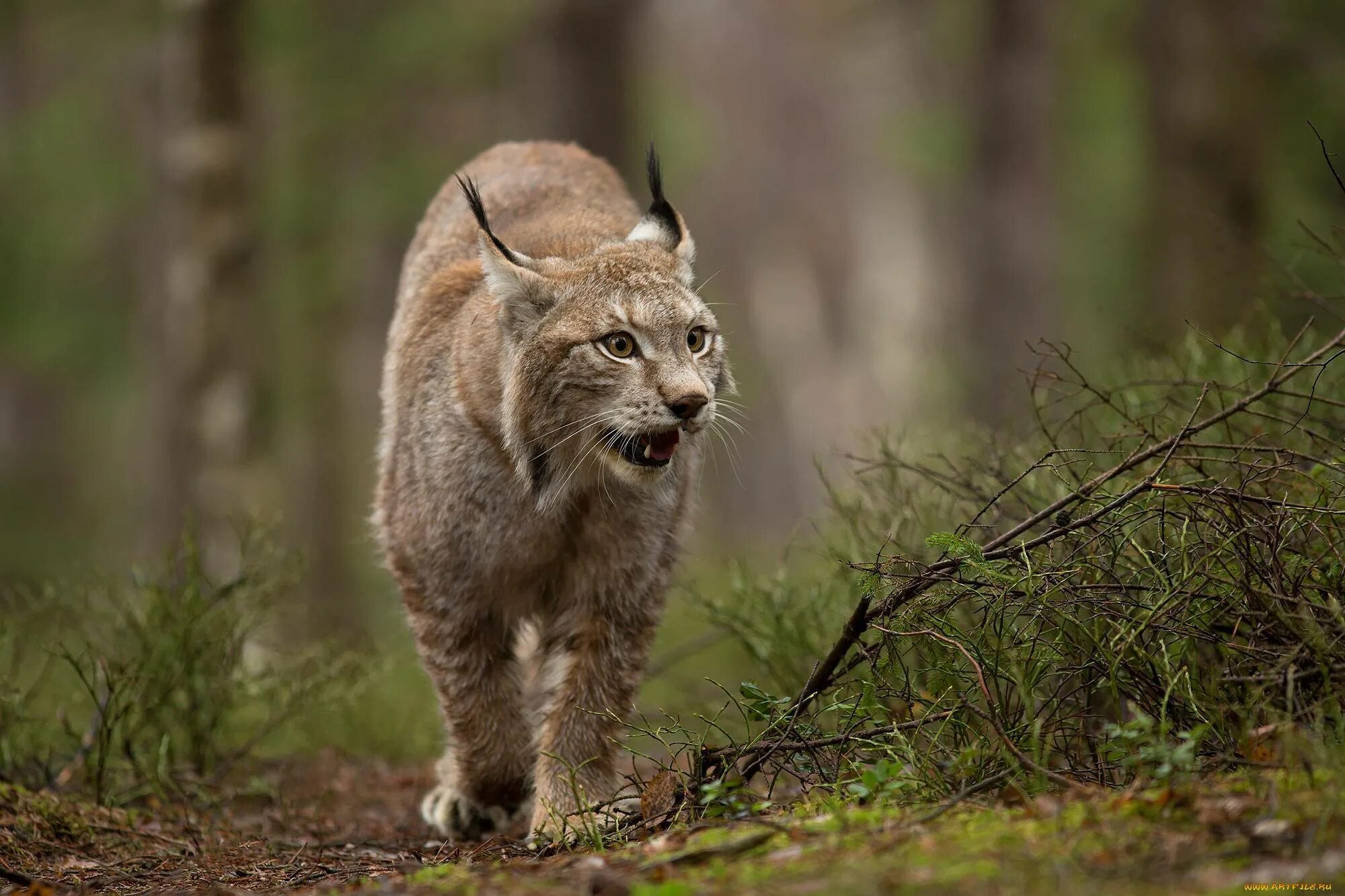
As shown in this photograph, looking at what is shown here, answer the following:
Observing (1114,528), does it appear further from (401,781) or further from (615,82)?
(615,82)

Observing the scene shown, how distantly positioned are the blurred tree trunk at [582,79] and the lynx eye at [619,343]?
6171 millimetres

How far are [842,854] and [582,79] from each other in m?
8.54

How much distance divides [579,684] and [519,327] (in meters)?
1.31

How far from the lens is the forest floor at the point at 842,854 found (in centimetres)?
273

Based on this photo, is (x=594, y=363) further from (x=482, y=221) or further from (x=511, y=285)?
(x=482, y=221)

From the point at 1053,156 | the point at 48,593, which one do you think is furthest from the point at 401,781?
the point at 1053,156

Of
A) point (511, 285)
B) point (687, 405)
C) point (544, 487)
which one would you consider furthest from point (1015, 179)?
point (687, 405)

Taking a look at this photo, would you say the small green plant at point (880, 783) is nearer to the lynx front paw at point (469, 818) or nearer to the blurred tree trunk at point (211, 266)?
the lynx front paw at point (469, 818)

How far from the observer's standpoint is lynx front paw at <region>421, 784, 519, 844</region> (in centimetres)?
526

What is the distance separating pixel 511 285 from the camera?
4750mm

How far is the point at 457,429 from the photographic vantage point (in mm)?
5062

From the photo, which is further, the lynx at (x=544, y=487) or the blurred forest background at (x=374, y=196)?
the blurred forest background at (x=374, y=196)

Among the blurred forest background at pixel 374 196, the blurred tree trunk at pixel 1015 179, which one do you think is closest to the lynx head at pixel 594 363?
the blurred forest background at pixel 374 196

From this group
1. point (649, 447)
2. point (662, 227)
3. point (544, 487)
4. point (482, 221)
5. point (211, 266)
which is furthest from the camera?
point (211, 266)
